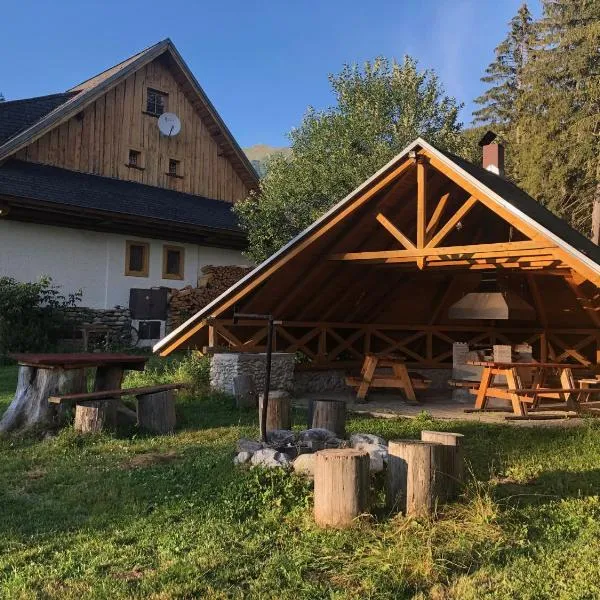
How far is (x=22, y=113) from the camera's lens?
18969 millimetres

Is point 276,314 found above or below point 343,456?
above

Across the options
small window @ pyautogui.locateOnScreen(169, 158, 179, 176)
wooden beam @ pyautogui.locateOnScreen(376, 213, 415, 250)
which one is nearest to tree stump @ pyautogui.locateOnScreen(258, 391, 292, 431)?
wooden beam @ pyautogui.locateOnScreen(376, 213, 415, 250)

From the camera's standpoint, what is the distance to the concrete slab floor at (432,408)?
914 cm

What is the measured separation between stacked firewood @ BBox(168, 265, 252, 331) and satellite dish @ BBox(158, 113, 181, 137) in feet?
15.7

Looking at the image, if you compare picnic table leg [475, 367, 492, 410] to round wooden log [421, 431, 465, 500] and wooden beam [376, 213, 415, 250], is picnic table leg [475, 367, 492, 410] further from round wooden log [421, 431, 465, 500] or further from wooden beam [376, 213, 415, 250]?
round wooden log [421, 431, 465, 500]

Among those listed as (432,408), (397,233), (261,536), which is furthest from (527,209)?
(261,536)

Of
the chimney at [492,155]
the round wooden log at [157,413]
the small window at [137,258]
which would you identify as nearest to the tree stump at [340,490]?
the round wooden log at [157,413]

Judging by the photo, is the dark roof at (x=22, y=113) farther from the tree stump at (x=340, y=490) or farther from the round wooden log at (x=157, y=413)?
the tree stump at (x=340, y=490)

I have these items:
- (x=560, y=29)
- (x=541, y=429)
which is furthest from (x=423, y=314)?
(x=560, y=29)

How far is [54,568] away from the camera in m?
3.93

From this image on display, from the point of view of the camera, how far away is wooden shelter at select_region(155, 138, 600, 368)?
8.52 metres

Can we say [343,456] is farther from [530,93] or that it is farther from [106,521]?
[530,93]

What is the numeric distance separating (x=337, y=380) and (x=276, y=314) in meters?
2.33

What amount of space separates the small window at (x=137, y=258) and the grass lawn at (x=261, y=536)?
11795mm
